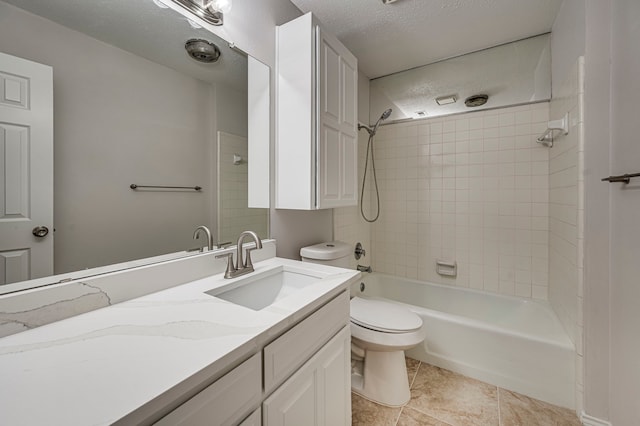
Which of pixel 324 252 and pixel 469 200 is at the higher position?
pixel 469 200

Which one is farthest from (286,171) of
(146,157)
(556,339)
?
(556,339)

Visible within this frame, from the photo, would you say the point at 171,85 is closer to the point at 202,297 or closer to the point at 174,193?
the point at 174,193

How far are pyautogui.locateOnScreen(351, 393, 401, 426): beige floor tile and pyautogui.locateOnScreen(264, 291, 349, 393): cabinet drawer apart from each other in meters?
0.72

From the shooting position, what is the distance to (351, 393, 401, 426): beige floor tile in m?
1.40

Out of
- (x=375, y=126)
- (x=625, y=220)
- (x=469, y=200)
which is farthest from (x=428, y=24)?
(x=625, y=220)

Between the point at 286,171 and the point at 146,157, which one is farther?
the point at 286,171

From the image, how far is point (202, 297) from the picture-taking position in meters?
0.91

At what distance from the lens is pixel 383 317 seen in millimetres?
1571

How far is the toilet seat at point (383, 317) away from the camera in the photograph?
1.47 meters

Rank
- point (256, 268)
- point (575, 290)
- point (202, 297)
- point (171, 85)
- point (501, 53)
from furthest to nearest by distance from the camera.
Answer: point (501, 53)
point (575, 290)
point (256, 268)
point (171, 85)
point (202, 297)

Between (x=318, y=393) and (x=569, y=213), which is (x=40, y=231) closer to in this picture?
(x=318, y=393)

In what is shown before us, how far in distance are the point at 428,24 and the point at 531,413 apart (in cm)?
249

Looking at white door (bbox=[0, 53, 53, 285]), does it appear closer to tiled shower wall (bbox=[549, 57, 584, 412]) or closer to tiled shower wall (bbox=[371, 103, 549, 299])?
tiled shower wall (bbox=[549, 57, 584, 412])

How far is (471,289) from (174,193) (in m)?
2.33
